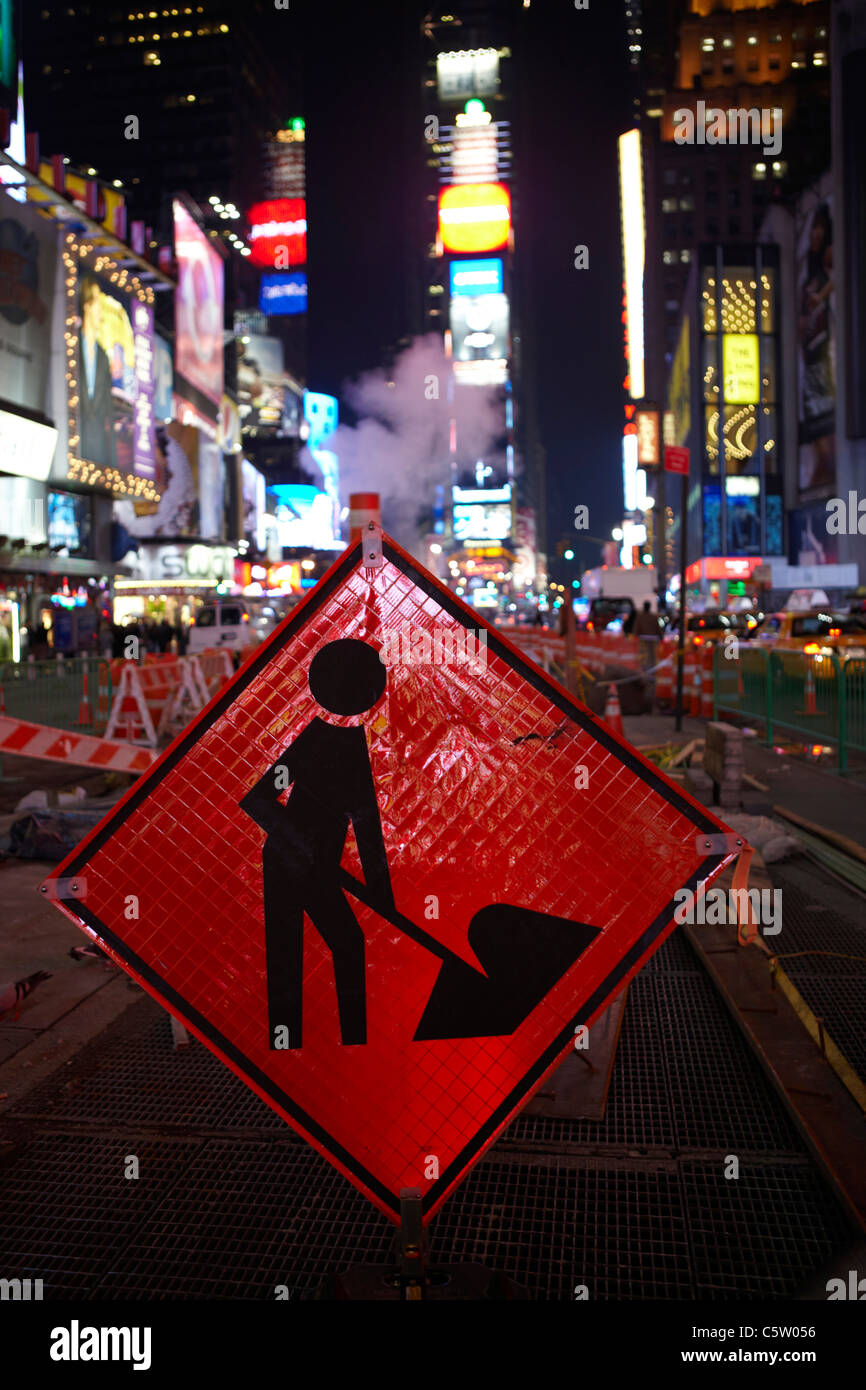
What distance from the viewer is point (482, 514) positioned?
16338 cm

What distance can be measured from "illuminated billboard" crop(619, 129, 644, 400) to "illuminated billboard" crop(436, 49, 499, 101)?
273ft

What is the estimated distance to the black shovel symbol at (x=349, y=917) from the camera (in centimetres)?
253

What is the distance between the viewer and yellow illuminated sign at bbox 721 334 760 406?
75125 mm

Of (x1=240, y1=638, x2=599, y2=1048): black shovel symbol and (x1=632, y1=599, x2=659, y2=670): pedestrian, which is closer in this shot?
(x1=240, y1=638, x2=599, y2=1048): black shovel symbol

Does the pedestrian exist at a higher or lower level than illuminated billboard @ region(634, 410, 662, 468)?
lower

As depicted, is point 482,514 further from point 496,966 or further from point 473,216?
point 496,966

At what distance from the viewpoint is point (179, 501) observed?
63000mm

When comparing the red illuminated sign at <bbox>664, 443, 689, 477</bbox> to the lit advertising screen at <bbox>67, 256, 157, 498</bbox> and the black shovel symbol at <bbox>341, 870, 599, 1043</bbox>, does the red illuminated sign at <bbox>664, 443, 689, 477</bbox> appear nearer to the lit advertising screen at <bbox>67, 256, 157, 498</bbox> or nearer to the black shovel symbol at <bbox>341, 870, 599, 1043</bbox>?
the black shovel symbol at <bbox>341, 870, 599, 1043</bbox>

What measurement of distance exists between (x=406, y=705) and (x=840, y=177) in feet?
214

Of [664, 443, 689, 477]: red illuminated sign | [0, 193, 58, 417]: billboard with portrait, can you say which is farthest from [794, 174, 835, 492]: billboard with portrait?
[664, 443, 689, 477]: red illuminated sign

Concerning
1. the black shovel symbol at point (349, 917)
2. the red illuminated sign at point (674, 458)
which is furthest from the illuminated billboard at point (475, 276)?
the black shovel symbol at point (349, 917)

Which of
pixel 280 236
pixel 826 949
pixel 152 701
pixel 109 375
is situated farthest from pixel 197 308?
pixel 280 236

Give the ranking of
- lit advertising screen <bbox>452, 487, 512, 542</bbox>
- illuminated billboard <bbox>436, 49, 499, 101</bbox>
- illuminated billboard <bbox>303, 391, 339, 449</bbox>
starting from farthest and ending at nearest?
illuminated billboard <bbox>436, 49, 499, 101</bbox> → lit advertising screen <bbox>452, 487, 512, 542</bbox> → illuminated billboard <bbox>303, 391, 339, 449</bbox>
